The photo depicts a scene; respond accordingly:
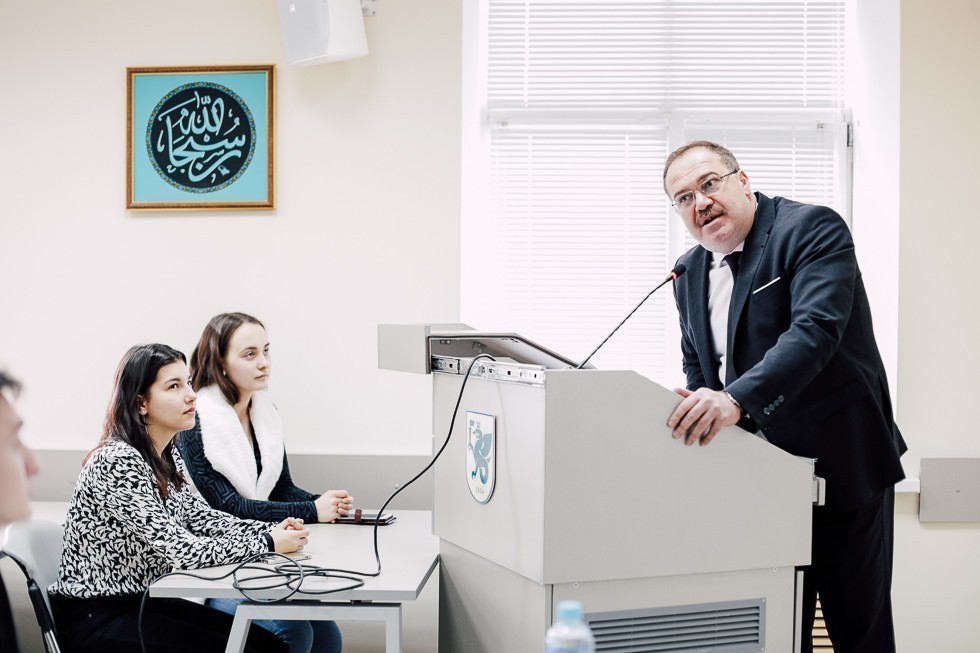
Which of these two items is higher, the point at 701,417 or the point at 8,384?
the point at 8,384

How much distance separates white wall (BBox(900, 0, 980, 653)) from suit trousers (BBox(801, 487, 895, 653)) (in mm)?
1340

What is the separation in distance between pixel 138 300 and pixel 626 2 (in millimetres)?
2192

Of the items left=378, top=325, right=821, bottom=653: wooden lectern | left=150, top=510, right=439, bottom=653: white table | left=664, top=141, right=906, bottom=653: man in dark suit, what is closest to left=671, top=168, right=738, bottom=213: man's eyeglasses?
left=664, top=141, right=906, bottom=653: man in dark suit

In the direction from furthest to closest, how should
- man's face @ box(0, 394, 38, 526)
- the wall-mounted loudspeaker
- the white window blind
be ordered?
the white window blind → the wall-mounted loudspeaker → man's face @ box(0, 394, 38, 526)

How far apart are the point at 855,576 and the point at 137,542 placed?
64.9 inches

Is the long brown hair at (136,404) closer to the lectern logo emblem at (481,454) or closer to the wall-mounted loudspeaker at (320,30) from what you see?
the lectern logo emblem at (481,454)

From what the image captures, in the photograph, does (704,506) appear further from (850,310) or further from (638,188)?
(638,188)

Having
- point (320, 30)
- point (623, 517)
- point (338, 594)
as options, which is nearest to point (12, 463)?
point (623, 517)

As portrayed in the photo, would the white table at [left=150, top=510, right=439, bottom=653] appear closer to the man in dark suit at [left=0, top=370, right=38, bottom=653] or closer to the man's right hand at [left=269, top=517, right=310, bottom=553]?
the man's right hand at [left=269, top=517, right=310, bottom=553]

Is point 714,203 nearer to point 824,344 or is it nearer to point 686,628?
point 824,344

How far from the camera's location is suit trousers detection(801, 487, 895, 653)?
5.88 ft

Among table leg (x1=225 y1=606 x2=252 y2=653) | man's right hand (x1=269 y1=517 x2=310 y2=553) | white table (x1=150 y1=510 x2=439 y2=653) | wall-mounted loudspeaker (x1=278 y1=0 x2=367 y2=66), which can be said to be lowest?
table leg (x1=225 y1=606 x2=252 y2=653)

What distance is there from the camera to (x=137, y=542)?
196 centimetres

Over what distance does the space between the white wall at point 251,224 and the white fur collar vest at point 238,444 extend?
1.44 ft
